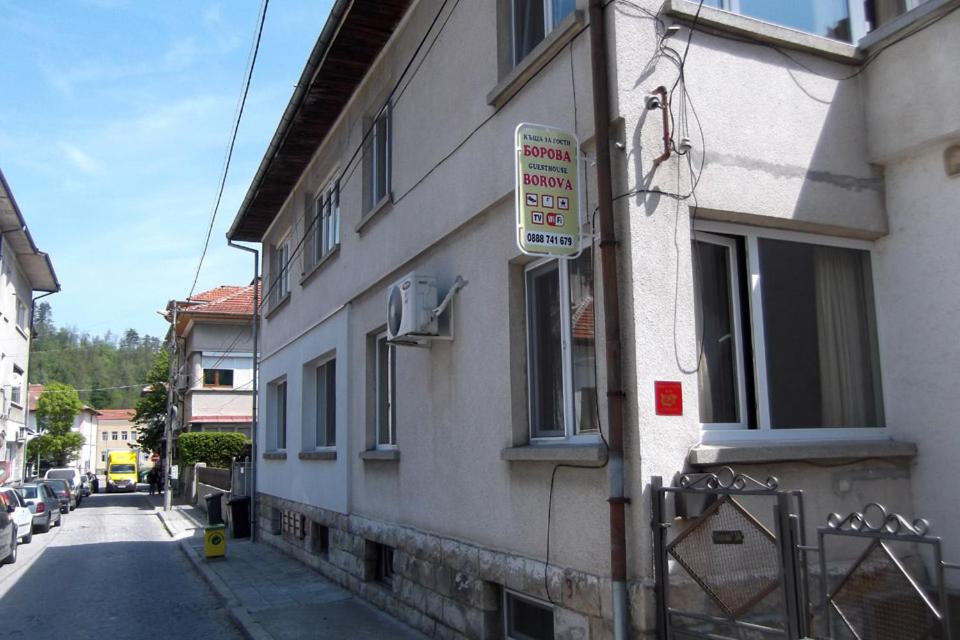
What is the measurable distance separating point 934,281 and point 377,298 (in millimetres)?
6297

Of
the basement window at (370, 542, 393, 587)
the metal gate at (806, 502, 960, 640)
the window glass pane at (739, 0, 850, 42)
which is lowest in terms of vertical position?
the basement window at (370, 542, 393, 587)

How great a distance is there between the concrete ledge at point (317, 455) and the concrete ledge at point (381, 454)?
65.9 inches

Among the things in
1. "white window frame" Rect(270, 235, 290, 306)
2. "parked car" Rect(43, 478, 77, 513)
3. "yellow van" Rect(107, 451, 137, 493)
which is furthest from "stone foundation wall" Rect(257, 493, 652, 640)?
"yellow van" Rect(107, 451, 137, 493)

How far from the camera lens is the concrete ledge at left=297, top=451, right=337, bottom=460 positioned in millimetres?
11812

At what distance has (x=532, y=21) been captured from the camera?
7.13 metres

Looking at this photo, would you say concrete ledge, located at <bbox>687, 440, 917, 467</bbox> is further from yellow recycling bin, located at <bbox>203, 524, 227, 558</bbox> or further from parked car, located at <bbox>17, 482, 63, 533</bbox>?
parked car, located at <bbox>17, 482, 63, 533</bbox>

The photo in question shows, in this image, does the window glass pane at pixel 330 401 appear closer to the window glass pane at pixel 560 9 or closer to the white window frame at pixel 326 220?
the white window frame at pixel 326 220

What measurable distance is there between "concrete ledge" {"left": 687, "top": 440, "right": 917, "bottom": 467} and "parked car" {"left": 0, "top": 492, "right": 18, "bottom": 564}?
14.5 meters

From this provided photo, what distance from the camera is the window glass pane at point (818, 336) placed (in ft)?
19.4

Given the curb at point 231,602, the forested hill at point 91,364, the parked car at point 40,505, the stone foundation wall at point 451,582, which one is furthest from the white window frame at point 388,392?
the forested hill at point 91,364

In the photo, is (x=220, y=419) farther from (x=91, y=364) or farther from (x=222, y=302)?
(x=91, y=364)

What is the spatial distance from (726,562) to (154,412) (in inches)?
1733

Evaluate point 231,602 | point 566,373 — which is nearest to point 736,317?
point 566,373

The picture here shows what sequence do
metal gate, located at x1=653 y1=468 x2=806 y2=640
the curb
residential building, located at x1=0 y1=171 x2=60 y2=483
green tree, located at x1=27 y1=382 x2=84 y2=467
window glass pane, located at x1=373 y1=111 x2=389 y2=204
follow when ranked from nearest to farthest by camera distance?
metal gate, located at x1=653 y1=468 x2=806 y2=640 < the curb < window glass pane, located at x1=373 y1=111 x2=389 y2=204 < residential building, located at x1=0 y1=171 x2=60 y2=483 < green tree, located at x1=27 y1=382 x2=84 y2=467
